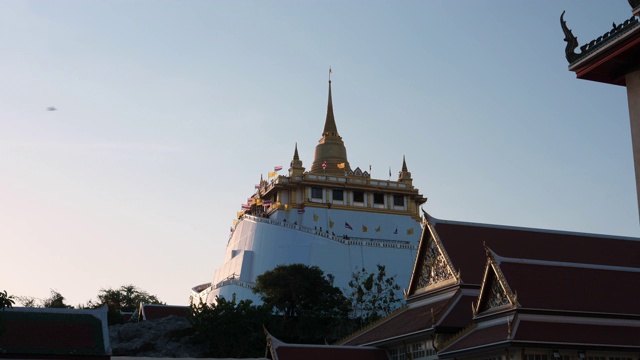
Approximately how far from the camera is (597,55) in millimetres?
22219

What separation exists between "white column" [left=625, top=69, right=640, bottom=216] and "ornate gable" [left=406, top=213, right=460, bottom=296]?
30.0 ft

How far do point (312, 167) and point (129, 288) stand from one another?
78.6 ft

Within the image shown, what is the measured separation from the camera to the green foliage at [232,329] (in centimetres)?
4947

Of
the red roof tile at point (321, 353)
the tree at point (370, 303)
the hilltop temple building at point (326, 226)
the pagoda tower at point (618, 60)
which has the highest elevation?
the hilltop temple building at point (326, 226)

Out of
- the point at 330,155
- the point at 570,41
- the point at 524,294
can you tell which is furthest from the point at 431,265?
the point at 330,155

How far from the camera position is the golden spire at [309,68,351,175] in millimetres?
84938

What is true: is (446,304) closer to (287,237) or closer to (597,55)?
(597,55)

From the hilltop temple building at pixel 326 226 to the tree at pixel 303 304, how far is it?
475 inches

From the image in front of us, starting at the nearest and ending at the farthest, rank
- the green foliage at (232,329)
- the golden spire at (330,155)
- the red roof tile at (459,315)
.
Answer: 1. the red roof tile at (459,315)
2. the green foliage at (232,329)
3. the golden spire at (330,155)

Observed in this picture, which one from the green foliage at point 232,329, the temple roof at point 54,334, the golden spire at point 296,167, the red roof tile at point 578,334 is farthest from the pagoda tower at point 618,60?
the golden spire at point 296,167

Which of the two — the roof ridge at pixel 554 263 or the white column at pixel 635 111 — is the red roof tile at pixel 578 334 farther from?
the white column at pixel 635 111

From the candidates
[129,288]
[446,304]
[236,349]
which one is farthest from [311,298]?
[129,288]

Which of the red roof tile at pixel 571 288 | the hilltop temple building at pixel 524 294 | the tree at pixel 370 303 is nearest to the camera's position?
the hilltop temple building at pixel 524 294

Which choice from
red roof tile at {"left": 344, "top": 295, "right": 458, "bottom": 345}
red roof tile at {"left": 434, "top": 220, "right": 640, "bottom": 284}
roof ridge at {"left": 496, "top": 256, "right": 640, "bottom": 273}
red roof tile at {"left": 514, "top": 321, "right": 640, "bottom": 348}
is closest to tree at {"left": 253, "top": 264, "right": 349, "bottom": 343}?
red roof tile at {"left": 344, "top": 295, "right": 458, "bottom": 345}
